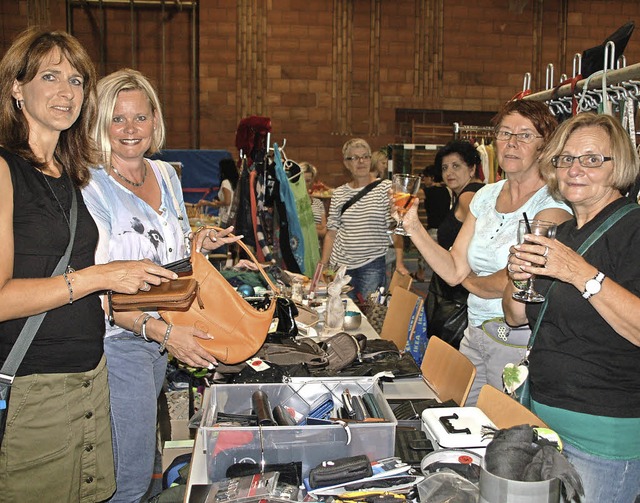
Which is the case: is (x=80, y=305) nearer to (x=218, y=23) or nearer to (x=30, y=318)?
(x=30, y=318)

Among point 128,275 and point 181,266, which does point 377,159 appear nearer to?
point 181,266

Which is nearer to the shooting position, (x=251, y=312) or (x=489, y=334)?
(x=251, y=312)

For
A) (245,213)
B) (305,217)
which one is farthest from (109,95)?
(305,217)

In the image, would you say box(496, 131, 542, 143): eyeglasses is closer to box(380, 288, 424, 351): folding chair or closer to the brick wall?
box(380, 288, 424, 351): folding chair

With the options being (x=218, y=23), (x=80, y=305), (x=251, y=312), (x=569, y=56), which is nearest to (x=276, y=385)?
(x=251, y=312)

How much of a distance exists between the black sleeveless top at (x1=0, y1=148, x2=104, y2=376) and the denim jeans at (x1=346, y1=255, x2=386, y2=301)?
156 inches

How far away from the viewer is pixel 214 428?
1837 millimetres

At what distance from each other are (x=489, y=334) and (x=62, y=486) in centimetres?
181

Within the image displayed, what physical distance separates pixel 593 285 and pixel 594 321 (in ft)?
0.56

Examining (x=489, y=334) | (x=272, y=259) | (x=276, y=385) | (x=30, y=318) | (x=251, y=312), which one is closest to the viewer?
(x=30, y=318)

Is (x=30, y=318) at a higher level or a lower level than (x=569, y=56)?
lower

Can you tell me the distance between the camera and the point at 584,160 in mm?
2096

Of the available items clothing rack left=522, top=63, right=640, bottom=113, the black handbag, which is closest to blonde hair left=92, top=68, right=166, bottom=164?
clothing rack left=522, top=63, right=640, bottom=113

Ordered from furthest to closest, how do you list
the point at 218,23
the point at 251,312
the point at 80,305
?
1. the point at 218,23
2. the point at 251,312
3. the point at 80,305
